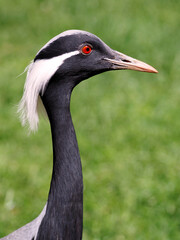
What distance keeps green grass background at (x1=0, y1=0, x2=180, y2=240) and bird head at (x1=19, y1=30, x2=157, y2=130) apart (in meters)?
2.00

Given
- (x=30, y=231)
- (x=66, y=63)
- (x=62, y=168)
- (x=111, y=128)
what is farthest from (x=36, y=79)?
(x=111, y=128)

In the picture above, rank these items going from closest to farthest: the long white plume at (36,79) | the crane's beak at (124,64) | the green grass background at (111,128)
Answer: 1. the long white plume at (36,79)
2. the crane's beak at (124,64)
3. the green grass background at (111,128)

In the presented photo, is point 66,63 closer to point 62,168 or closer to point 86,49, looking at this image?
point 86,49

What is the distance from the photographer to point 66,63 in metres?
2.54

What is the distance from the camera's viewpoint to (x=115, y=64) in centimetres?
273

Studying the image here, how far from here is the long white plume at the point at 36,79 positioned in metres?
2.47

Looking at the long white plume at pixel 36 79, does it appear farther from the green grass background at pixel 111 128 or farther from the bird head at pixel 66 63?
the green grass background at pixel 111 128

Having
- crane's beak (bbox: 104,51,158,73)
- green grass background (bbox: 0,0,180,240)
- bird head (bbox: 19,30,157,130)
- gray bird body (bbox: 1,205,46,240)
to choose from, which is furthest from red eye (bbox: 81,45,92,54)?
green grass background (bbox: 0,0,180,240)

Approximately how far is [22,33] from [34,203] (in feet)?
12.6

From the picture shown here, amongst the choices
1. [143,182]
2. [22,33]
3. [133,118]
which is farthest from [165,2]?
[143,182]

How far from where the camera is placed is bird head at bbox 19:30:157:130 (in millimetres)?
2477

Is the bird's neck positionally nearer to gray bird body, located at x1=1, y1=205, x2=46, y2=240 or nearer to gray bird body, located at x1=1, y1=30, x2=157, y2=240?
gray bird body, located at x1=1, y1=30, x2=157, y2=240

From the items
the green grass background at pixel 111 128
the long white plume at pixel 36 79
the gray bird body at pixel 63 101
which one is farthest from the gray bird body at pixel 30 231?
the green grass background at pixel 111 128

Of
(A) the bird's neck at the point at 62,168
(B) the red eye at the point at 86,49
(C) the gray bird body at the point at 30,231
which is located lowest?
(C) the gray bird body at the point at 30,231
